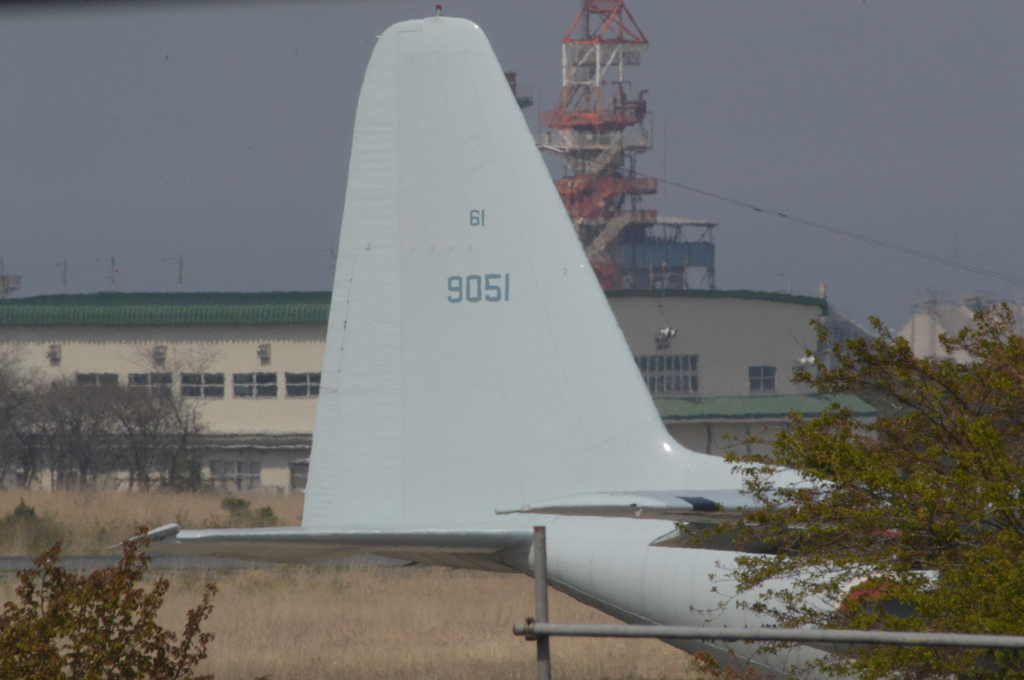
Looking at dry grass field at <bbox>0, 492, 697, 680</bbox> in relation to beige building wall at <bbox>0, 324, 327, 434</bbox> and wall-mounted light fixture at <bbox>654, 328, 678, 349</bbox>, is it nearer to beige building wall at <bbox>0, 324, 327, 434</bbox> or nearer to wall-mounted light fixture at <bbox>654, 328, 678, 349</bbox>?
beige building wall at <bbox>0, 324, 327, 434</bbox>

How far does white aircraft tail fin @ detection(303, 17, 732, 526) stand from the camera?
32.8ft

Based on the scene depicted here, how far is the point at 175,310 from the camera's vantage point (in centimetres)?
5875

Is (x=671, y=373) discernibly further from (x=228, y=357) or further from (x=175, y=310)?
(x=175, y=310)

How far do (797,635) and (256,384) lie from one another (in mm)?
54748

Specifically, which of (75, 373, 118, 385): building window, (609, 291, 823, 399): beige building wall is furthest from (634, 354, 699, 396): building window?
(75, 373, 118, 385): building window

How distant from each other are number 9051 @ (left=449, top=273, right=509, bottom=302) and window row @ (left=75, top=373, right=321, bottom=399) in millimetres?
47312

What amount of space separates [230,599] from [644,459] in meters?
14.4

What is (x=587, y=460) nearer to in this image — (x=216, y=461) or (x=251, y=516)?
(x=251, y=516)

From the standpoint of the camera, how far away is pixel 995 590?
6094mm

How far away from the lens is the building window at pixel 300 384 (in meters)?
57.1

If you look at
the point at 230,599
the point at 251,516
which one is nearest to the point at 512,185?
the point at 230,599

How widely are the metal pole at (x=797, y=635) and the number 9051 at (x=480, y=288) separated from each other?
553 cm

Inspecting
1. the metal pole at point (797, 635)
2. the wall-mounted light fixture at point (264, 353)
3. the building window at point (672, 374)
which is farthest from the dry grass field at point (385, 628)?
the building window at point (672, 374)

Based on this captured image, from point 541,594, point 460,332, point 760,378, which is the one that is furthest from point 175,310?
point 541,594
